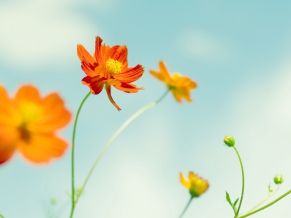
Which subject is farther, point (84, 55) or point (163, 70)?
point (163, 70)

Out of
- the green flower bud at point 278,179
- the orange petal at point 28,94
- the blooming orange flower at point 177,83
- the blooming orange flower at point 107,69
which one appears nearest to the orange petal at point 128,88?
the blooming orange flower at point 107,69

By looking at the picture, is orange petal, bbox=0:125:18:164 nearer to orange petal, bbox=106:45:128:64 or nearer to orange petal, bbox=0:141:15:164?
orange petal, bbox=0:141:15:164

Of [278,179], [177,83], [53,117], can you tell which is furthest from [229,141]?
[177,83]

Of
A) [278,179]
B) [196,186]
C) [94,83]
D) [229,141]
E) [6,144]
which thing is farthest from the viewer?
[196,186]

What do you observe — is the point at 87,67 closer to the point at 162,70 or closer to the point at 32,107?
the point at 32,107

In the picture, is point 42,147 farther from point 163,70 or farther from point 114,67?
point 163,70

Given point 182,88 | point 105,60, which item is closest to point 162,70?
point 182,88

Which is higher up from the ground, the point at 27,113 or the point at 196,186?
the point at 27,113

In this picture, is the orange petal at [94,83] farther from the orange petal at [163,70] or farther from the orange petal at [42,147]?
the orange petal at [163,70]
